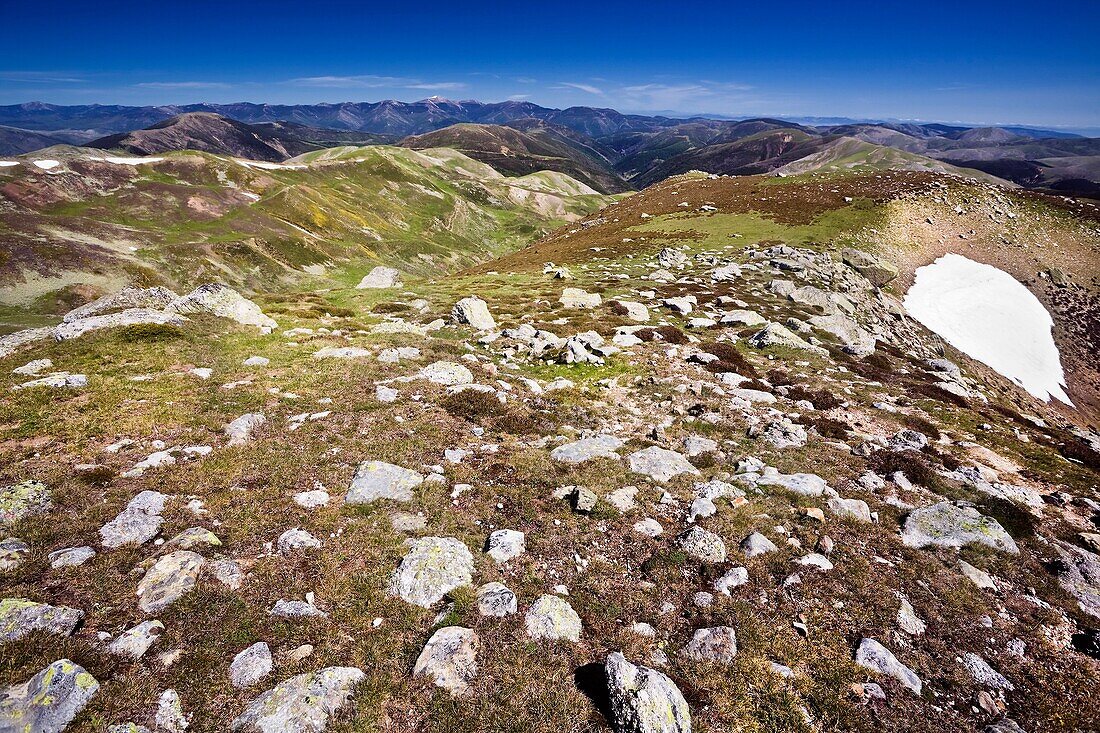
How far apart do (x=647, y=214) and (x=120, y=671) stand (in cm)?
8608

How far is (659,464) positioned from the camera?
15.6 m

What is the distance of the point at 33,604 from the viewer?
328 inches

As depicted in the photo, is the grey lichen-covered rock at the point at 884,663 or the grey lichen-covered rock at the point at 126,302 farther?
the grey lichen-covered rock at the point at 126,302

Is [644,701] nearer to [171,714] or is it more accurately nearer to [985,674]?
[985,674]

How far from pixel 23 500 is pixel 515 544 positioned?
12.3m

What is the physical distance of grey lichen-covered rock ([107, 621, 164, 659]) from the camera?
8.01 meters

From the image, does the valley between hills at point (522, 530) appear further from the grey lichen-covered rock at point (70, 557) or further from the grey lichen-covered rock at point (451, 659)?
the grey lichen-covered rock at point (70, 557)

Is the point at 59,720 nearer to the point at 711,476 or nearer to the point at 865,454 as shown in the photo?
the point at 711,476

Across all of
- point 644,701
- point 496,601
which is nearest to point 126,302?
point 496,601

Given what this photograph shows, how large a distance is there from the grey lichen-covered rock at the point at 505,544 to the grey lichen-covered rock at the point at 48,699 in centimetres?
719

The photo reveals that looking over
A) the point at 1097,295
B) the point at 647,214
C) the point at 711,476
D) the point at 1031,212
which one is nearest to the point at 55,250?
the point at 647,214

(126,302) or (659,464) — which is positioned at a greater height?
(126,302)

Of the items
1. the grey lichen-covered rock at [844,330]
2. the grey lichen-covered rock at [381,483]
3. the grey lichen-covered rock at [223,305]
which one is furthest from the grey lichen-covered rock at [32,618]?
the grey lichen-covered rock at [844,330]

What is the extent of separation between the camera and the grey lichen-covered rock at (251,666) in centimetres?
786
